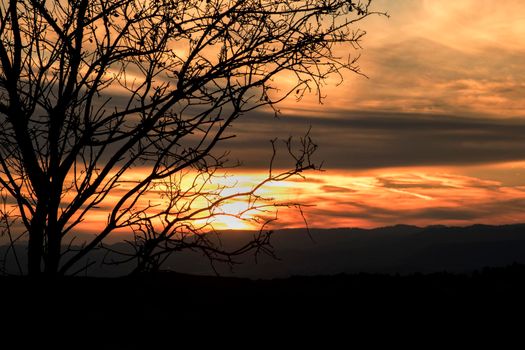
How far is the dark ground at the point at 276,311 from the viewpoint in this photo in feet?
30.3

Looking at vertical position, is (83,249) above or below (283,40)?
below

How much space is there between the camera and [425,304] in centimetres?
1021

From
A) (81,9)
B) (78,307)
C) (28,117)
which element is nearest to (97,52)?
(81,9)

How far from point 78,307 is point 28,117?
3.33 metres

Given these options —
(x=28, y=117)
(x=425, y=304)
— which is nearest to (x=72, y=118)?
(x=28, y=117)

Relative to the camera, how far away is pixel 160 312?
10492 mm

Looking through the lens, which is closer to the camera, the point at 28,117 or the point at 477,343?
the point at 477,343

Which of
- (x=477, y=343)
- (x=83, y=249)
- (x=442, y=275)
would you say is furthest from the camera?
(x=442, y=275)

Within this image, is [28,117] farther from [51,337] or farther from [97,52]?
[51,337]

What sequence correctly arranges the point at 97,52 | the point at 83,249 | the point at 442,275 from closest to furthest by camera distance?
the point at 83,249 → the point at 97,52 → the point at 442,275

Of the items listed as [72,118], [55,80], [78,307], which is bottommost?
[78,307]

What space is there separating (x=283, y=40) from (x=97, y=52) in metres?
3.07

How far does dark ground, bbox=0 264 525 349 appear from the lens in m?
9.23

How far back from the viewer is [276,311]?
10.0 m
